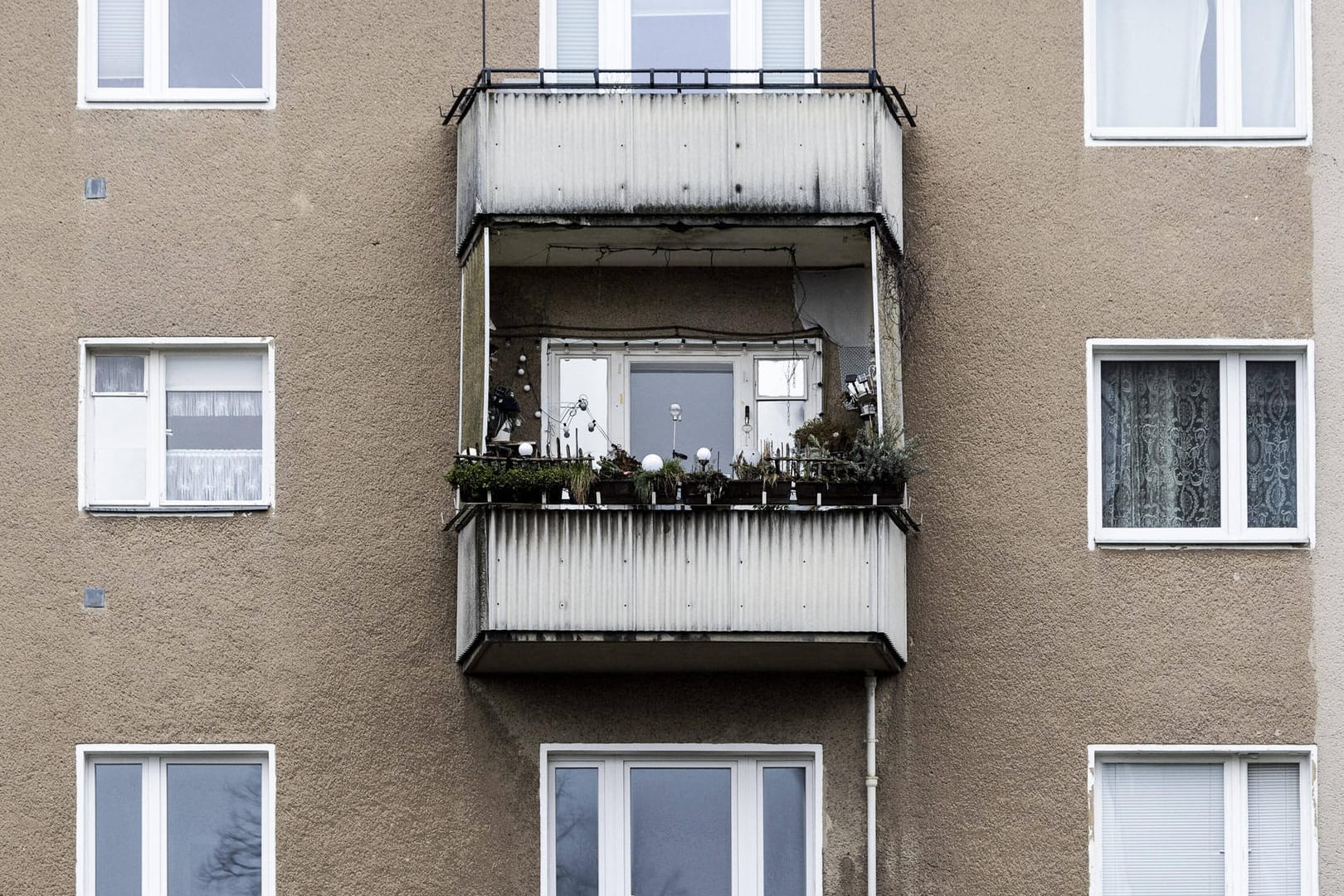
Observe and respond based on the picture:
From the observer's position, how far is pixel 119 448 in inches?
818

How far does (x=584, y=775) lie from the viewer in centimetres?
2039

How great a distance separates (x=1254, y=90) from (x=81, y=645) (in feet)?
31.9

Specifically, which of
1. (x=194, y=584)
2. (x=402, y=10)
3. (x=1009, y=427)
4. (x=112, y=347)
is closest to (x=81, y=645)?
(x=194, y=584)

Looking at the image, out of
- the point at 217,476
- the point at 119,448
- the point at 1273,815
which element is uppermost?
the point at 119,448

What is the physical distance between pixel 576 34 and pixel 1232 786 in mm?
7480

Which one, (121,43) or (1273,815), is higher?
(121,43)

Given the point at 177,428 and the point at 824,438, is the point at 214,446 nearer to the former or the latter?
the point at 177,428

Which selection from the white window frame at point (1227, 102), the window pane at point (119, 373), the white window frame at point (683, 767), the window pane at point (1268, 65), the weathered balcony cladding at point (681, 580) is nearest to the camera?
the weathered balcony cladding at point (681, 580)

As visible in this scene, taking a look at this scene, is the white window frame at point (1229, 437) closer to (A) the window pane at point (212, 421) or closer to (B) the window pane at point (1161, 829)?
(B) the window pane at point (1161, 829)

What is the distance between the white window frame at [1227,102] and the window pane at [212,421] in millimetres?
6605

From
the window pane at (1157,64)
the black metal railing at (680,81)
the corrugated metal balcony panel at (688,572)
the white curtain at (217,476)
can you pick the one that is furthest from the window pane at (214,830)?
the window pane at (1157,64)

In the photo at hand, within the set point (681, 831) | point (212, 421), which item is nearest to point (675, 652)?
point (681, 831)

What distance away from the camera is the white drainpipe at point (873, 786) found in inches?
786

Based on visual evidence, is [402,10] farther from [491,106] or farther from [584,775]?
[584,775]
